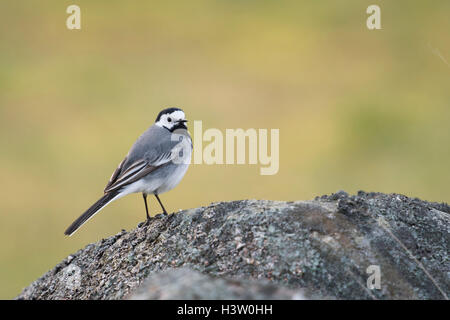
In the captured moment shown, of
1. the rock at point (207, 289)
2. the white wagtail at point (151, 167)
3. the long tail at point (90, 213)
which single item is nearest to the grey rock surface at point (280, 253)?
the rock at point (207, 289)

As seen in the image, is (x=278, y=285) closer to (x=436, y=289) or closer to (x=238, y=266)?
(x=238, y=266)

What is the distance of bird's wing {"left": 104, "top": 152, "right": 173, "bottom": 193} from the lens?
5.05 meters

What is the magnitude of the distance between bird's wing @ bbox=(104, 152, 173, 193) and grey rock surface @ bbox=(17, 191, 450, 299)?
2.50 feet

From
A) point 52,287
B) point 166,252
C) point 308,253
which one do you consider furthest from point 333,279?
point 52,287

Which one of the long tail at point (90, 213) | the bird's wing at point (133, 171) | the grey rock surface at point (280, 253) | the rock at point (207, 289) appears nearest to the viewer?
the rock at point (207, 289)

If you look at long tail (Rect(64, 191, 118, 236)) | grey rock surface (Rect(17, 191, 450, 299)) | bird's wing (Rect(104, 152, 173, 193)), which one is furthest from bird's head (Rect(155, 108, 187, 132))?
grey rock surface (Rect(17, 191, 450, 299))

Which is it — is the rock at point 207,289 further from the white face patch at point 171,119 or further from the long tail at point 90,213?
the white face patch at point 171,119

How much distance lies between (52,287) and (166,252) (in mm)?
983

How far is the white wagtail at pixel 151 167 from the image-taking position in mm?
5051

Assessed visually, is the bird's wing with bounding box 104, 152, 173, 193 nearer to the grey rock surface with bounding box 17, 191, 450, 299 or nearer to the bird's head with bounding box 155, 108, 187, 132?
the bird's head with bounding box 155, 108, 187, 132

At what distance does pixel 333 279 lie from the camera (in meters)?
3.29

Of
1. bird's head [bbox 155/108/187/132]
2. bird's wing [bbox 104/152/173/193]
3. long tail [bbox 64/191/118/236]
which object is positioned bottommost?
long tail [bbox 64/191/118/236]

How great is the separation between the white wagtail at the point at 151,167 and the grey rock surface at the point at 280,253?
2.44 ft

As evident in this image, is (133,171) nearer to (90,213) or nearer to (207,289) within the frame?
(90,213)
